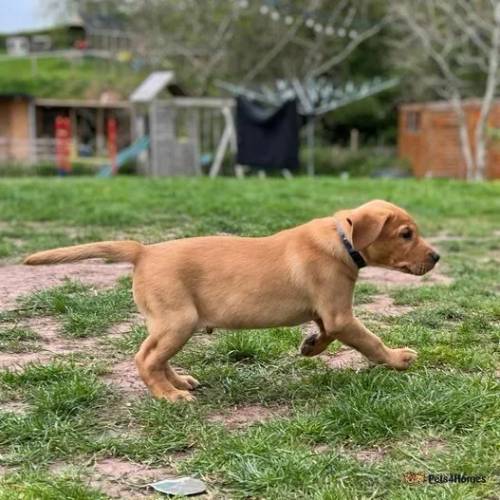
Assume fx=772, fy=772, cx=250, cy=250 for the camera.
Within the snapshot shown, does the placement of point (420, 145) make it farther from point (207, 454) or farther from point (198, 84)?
point (207, 454)

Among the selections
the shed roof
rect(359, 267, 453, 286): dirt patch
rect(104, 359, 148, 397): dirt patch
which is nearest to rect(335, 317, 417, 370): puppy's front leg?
rect(104, 359, 148, 397): dirt patch

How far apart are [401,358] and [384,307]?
4.95 feet

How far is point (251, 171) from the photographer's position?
21.0 meters

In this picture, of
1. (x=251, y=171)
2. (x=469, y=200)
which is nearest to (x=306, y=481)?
(x=469, y=200)

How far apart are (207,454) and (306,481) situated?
0.39 metres

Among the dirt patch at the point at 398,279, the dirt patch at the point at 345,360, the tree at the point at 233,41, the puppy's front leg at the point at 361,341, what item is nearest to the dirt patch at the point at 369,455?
the puppy's front leg at the point at 361,341

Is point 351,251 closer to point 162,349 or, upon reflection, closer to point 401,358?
point 401,358

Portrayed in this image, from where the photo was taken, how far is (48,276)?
5.66 meters

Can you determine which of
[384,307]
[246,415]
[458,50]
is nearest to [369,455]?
[246,415]

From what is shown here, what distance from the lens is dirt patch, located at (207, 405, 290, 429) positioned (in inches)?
121

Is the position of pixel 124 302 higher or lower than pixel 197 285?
lower

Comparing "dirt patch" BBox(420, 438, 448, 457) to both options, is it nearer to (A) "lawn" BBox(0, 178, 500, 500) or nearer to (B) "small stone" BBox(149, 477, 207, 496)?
(A) "lawn" BBox(0, 178, 500, 500)

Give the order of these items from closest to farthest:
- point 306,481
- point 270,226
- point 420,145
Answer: point 306,481
point 270,226
point 420,145

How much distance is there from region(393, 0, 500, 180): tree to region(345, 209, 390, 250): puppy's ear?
696 inches
